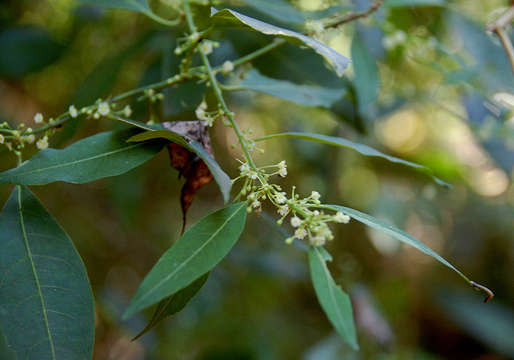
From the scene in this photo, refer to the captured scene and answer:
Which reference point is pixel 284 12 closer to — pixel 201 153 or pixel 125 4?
pixel 125 4

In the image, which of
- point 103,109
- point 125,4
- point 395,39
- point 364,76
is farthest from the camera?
point 395,39

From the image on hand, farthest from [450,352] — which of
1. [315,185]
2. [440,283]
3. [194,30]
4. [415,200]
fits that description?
[194,30]

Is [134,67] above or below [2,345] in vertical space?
above

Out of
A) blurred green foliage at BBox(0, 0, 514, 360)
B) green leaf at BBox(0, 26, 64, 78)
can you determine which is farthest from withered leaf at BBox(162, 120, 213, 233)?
green leaf at BBox(0, 26, 64, 78)

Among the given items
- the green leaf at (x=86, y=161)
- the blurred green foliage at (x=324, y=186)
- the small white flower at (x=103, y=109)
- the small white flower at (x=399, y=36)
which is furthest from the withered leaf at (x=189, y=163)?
the small white flower at (x=399, y=36)

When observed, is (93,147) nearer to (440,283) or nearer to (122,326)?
(122,326)

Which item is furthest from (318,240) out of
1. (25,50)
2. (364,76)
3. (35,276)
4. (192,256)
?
(25,50)
